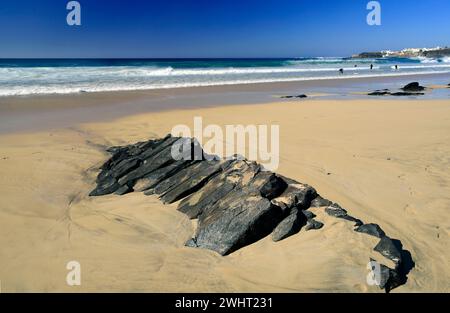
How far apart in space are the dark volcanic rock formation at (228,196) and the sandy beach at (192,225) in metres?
0.14

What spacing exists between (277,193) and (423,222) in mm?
1960

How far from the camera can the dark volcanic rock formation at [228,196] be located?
4.43 m

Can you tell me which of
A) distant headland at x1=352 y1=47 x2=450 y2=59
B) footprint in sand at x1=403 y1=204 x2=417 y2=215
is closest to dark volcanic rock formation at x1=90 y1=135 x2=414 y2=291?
footprint in sand at x1=403 y1=204 x2=417 y2=215

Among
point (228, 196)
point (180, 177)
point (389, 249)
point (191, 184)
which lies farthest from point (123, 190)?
point (389, 249)

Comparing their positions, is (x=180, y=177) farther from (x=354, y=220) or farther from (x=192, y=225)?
(x=354, y=220)

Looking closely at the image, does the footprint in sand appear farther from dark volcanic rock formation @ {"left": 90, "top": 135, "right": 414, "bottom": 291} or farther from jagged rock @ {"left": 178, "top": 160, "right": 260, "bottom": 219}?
jagged rock @ {"left": 178, "top": 160, "right": 260, "bottom": 219}

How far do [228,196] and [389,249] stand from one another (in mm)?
2062

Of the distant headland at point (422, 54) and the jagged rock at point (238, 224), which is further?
the distant headland at point (422, 54)

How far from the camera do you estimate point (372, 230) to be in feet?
14.8

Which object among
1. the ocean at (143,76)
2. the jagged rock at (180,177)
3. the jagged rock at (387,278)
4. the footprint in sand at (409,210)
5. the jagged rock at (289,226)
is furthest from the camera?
the ocean at (143,76)

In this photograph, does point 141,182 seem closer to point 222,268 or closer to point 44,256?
point 44,256

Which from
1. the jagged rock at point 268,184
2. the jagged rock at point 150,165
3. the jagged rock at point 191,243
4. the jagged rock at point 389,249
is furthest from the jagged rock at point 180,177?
the jagged rock at point 389,249

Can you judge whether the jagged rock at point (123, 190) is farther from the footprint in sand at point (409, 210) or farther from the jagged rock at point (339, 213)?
the footprint in sand at point (409, 210)
